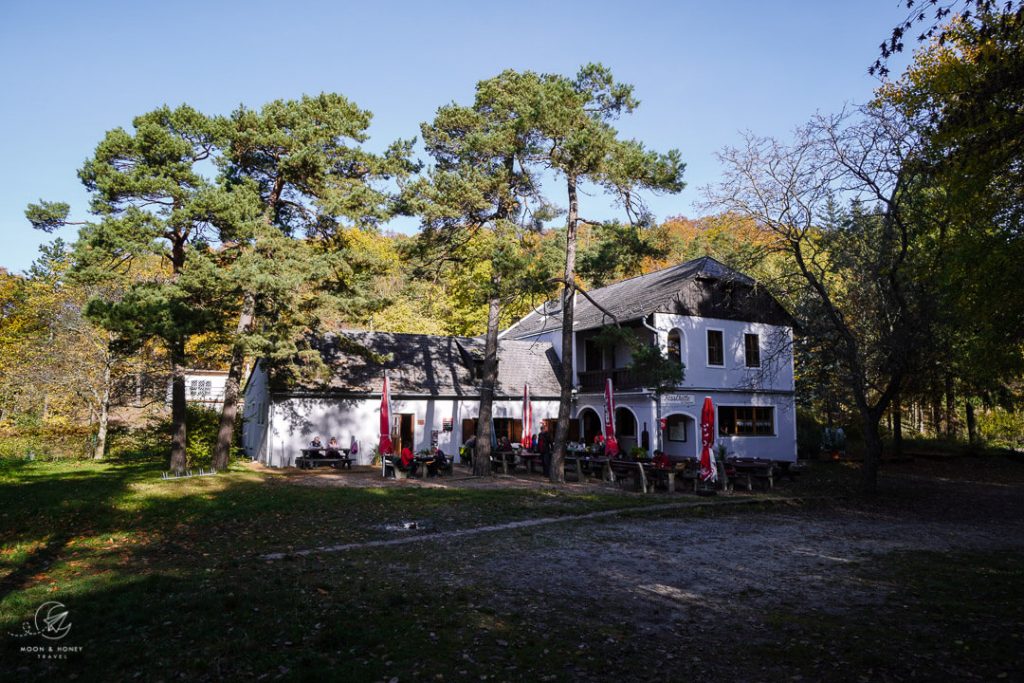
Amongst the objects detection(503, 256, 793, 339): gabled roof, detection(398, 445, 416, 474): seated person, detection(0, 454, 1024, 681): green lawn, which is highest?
detection(503, 256, 793, 339): gabled roof

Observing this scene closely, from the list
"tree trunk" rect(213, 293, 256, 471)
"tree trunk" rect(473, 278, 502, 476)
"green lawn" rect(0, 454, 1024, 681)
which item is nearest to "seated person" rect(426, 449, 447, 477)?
"tree trunk" rect(473, 278, 502, 476)

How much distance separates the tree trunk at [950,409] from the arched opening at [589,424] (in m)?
15.8

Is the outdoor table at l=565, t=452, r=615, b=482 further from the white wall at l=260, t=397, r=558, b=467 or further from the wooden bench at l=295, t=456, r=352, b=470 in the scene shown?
the wooden bench at l=295, t=456, r=352, b=470

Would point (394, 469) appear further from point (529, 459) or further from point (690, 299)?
point (690, 299)

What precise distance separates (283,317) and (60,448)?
14467 mm

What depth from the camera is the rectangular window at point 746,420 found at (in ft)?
87.0

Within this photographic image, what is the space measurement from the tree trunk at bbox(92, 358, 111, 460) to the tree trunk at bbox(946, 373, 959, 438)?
3648 centimetres

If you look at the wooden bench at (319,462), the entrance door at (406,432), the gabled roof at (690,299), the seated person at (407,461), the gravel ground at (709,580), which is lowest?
the gravel ground at (709,580)

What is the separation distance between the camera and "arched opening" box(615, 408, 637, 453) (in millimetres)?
28250

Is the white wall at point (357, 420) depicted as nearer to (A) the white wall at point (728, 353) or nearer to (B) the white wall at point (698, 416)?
(B) the white wall at point (698, 416)

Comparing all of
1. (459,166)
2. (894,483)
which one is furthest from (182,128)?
(894,483)

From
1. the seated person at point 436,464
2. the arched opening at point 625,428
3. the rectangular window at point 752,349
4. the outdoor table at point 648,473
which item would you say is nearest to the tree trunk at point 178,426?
the seated person at point 436,464

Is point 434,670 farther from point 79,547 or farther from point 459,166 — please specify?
point 459,166

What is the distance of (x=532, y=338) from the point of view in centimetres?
3328
